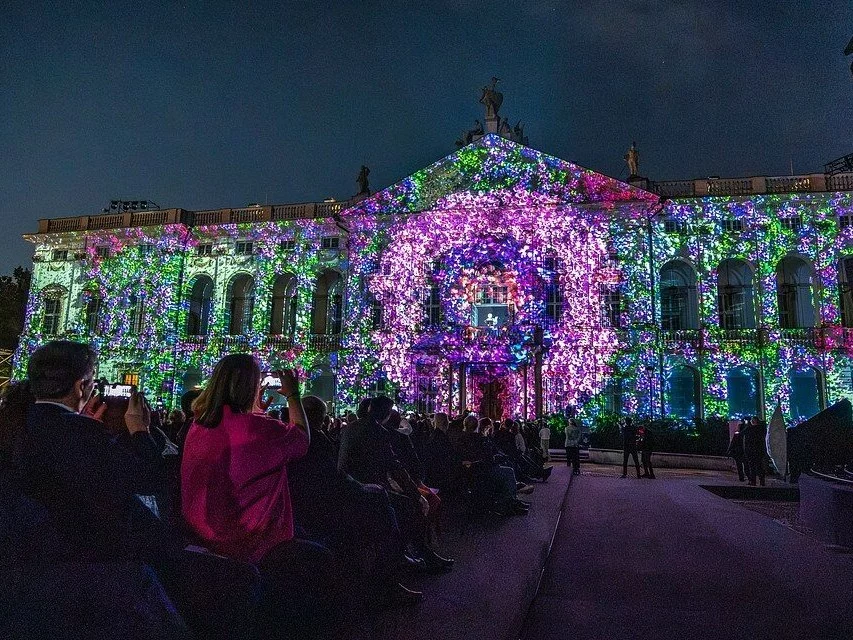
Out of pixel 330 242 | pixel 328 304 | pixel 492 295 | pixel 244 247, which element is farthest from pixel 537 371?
pixel 244 247

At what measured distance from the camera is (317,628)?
100.0 inches

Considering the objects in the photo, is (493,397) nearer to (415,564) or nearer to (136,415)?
(415,564)

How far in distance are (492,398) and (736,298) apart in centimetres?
1216

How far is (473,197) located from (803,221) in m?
14.5

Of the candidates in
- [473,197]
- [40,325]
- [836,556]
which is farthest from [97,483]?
[40,325]

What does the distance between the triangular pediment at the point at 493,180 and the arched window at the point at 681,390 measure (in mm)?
8485

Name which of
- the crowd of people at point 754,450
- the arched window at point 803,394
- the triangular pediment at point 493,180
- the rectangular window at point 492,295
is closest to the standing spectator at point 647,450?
the crowd of people at point 754,450

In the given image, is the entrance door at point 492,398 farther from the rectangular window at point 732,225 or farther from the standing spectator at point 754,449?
the standing spectator at point 754,449

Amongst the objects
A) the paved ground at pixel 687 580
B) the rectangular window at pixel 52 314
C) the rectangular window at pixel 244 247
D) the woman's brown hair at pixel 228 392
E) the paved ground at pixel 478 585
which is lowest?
the paved ground at pixel 687 580

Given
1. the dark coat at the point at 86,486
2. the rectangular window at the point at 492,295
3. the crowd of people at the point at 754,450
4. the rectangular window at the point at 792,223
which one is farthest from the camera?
the rectangular window at the point at 492,295

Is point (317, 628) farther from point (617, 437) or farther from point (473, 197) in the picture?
point (473, 197)

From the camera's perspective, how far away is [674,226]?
26.6 m

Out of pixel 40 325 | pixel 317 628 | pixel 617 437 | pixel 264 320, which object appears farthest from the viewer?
pixel 40 325

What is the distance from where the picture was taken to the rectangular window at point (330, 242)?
3009 centimetres
